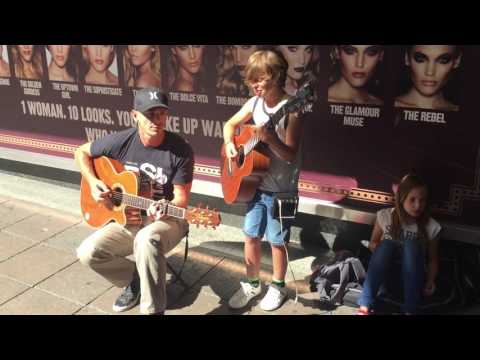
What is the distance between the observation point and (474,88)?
3133 mm

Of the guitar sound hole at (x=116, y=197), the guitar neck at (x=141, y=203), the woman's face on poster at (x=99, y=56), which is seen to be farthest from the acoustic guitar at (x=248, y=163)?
the woman's face on poster at (x=99, y=56)

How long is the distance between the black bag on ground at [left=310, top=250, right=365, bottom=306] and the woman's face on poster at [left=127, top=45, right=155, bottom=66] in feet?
8.88

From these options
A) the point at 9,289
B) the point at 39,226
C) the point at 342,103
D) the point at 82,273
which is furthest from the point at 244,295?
the point at 39,226

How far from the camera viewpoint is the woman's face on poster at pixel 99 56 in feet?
15.4

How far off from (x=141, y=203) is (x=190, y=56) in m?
1.76

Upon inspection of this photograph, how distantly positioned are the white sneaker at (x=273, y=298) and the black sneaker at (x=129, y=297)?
3.23ft

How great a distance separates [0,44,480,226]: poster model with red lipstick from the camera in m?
3.25

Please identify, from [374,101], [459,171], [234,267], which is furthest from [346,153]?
[234,267]

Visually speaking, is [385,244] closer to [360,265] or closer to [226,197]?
[360,265]

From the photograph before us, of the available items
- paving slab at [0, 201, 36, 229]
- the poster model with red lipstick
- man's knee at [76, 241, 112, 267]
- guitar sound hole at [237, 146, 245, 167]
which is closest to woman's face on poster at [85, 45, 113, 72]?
the poster model with red lipstick

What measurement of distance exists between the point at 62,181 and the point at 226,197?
3.10 m

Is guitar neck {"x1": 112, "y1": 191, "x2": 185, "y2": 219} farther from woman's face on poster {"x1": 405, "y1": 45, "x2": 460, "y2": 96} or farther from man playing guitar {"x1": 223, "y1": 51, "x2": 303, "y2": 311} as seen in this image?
woman's face on poster {"x1": 405, "y1": 45, "x2": 460, "y2": 96}

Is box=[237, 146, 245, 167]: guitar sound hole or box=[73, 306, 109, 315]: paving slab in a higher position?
box=[237, 146, 245, 167]: guitar sound hole

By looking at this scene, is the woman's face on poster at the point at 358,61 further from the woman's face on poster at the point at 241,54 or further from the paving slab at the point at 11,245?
the paving slab at the point at 11,245
